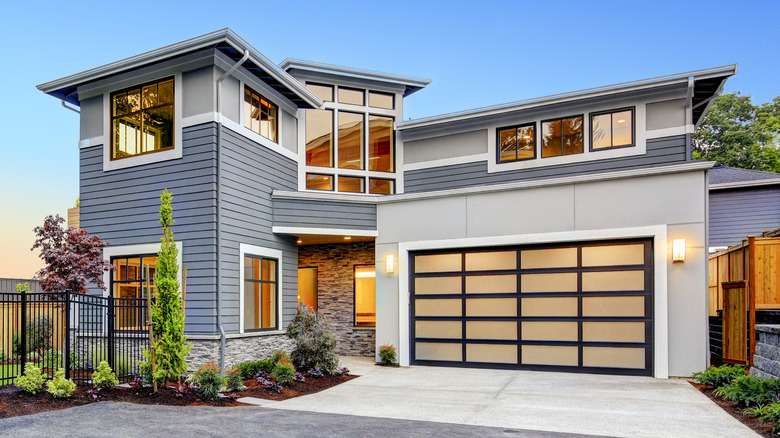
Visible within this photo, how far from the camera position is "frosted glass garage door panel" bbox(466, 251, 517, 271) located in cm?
1049

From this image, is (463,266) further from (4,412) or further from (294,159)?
(4,412)

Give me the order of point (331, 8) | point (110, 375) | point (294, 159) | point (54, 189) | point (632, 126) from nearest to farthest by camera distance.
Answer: point (110, 375) < point (632, 126) < point (294, 159) < point (54, 189) < point (331, 8)

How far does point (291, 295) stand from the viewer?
1159cm

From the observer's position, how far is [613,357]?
31.1ft

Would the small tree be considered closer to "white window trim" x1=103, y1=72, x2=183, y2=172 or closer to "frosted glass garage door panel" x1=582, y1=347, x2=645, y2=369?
"white window trim" x1=103, y1=72, x2=183, y2=172

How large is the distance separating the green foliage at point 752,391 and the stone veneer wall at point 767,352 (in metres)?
0.51

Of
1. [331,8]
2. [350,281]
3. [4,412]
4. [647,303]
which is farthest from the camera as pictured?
[331,8]

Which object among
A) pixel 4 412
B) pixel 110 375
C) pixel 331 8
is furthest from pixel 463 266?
pixel 331 8

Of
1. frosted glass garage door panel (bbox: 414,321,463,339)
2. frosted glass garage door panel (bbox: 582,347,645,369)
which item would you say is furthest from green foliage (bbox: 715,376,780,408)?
frosted glass garage door panel (bbox: 414,321,463,339)

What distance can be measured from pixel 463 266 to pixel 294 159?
15.6 feet

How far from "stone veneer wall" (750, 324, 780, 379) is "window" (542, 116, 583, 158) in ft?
17.3

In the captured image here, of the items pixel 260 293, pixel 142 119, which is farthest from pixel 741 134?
pixel 142 119

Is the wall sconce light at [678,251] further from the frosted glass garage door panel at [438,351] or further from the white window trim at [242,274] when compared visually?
the white window trim at [242,274]

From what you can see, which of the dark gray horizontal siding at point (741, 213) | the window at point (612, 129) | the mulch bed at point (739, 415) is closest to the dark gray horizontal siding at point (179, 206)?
the mulch bed at point (739, 415)
